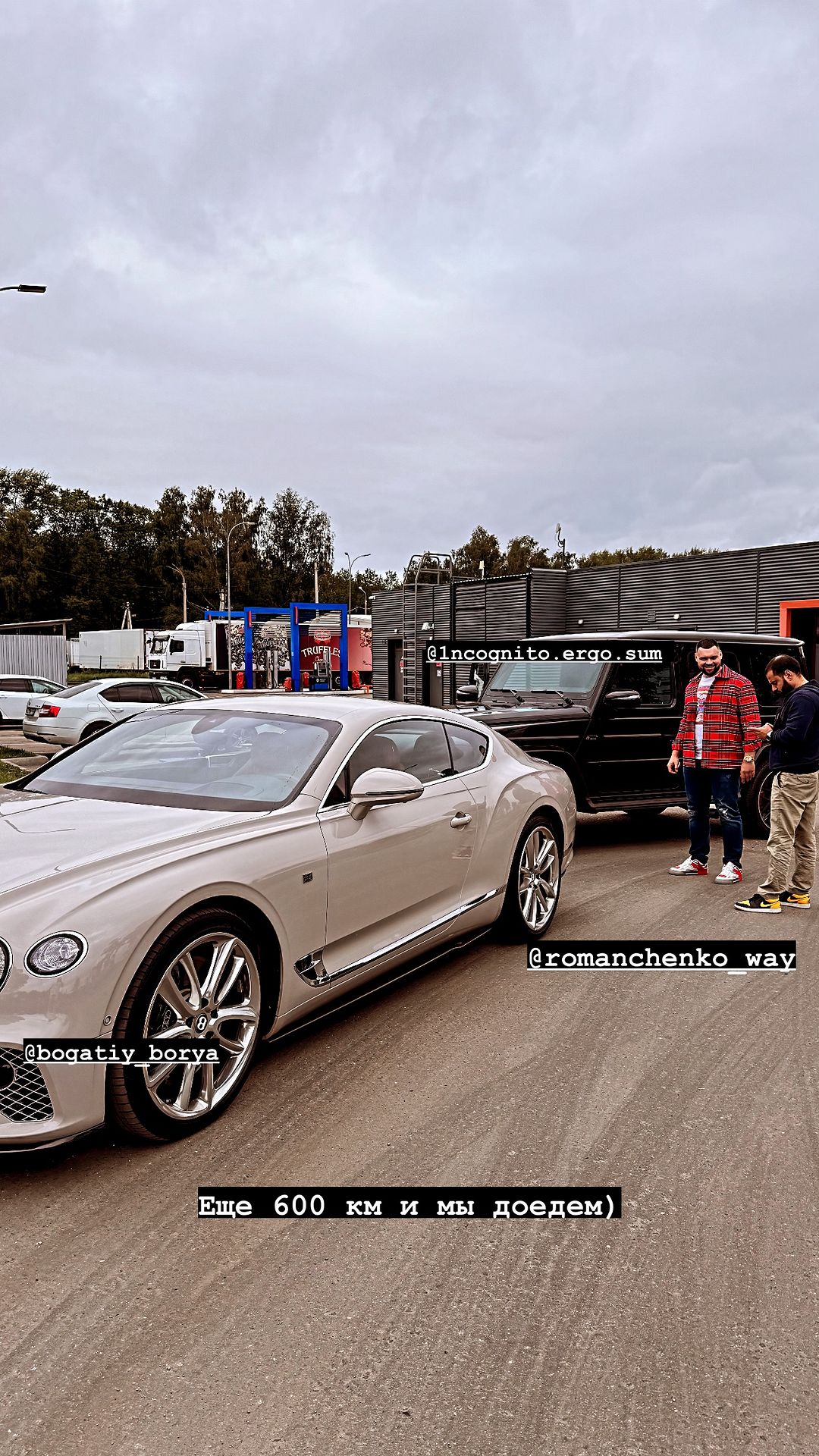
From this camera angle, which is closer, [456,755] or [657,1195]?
[657,1195]

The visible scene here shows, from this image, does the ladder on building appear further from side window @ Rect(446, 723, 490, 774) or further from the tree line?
the tree line

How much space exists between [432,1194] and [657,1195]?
2.23ft

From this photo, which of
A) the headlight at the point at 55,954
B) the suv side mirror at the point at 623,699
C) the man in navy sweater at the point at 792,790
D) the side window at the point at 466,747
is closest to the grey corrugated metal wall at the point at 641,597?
the suv side mirror at the point at 623,699

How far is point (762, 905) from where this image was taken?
6.72 meters

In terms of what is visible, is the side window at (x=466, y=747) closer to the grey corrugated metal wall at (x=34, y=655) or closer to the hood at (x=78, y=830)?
the hood at (x=78, y=830)

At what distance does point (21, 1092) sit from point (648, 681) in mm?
7438

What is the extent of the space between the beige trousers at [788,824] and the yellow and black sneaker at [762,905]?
48mm

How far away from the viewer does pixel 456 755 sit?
216 inches

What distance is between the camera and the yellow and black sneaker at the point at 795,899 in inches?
271

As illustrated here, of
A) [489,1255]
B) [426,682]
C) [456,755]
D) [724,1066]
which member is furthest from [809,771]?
[426,682]

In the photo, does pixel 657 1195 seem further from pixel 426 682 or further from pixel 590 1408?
pixel 426 682

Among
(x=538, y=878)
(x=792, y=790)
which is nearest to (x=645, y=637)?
(x=792, y=790)

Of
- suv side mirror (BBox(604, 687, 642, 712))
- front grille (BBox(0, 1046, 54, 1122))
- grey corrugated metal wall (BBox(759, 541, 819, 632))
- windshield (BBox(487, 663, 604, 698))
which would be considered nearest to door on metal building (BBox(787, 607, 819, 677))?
grey corrugated metal wall (BBox(759, 541, 819, 632))

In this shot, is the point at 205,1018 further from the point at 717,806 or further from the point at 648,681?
the point at 648,681
